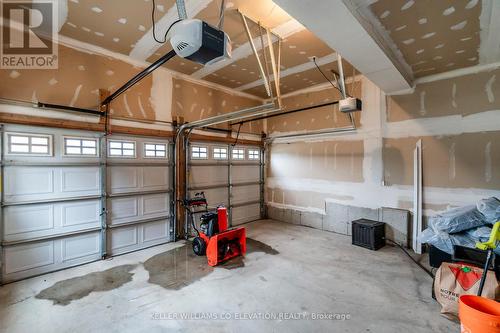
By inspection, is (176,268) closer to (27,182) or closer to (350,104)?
(27,182)

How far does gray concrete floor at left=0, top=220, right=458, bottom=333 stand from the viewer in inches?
90.7

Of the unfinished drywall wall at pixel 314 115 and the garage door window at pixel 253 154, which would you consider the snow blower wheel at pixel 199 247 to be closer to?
the garage door window at pixel 253 154

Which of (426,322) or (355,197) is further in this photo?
(355,197)

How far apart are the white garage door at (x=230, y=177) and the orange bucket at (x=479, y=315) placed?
4.41 meters

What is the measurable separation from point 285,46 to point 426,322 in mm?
3982

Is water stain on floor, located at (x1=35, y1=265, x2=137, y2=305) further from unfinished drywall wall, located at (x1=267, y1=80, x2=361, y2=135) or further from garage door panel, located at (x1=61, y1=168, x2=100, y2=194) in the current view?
unfinished drywall wall, located at (x1=267, y1=80, x2=361, y2=135)

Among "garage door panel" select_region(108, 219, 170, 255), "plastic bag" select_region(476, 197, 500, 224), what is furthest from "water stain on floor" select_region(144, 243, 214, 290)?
"plastic bag" select_region(476, 197, 500, 224)

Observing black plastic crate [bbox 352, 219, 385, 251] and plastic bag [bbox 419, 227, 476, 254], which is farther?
black plastic crate [bbox 352, 219, 385, 251]

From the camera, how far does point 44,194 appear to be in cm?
337

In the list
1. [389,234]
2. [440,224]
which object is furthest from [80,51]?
[389,234]

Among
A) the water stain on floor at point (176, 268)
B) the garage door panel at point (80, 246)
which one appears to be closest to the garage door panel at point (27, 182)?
the garage door panel at point (80, 246)

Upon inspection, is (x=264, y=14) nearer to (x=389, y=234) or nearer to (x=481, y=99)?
(x=481, y=99)

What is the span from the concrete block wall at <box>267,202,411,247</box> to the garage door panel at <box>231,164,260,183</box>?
3.32 feet

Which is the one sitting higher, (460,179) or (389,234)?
(460,179)
